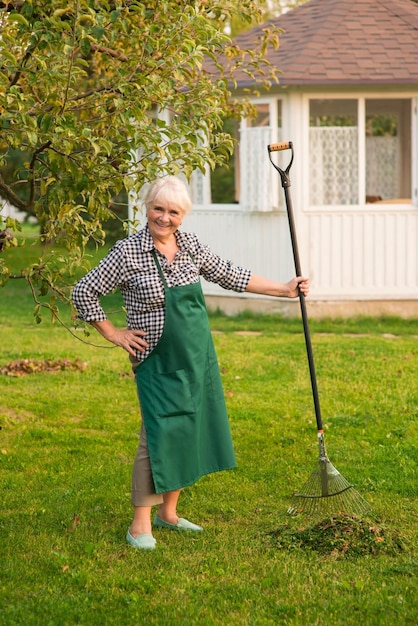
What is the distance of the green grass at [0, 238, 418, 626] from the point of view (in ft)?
16.2

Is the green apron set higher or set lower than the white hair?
lower

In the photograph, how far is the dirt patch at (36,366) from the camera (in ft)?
36.2

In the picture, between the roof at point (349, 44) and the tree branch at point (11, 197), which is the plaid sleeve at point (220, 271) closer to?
the tree branch at point (11, 197)

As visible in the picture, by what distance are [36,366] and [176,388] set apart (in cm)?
577

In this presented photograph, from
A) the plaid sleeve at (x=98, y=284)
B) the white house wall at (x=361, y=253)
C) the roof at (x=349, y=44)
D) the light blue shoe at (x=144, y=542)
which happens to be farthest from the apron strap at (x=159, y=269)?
the white house wall at (x=361, y=253)

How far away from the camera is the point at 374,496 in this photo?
263 inches

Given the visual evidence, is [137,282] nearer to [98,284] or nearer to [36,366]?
[98,284]

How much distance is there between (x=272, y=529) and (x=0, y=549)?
141 cm

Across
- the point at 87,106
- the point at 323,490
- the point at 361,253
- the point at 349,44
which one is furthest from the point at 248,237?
the point at 323,490

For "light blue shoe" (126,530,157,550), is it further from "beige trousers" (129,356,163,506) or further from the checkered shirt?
the checkered shirt

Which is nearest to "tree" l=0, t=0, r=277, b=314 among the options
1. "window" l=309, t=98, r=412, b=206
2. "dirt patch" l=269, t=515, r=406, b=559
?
"dirt patch" l=269, t=515, r=406, b=559

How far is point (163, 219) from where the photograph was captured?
18.4 feet

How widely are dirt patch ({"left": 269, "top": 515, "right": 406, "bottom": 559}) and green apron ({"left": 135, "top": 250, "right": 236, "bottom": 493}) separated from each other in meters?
0.60

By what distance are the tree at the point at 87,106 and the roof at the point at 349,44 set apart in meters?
7.37
